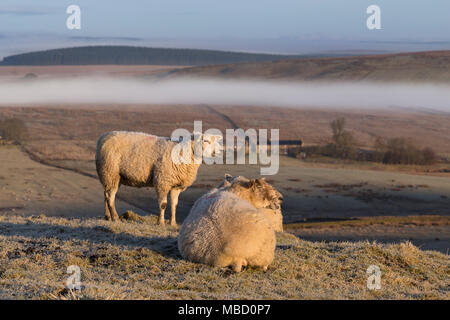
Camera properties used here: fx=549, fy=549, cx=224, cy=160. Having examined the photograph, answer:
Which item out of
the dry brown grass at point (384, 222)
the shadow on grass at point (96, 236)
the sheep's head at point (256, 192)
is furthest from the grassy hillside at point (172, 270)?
the dry brown grass at point (384, 222)

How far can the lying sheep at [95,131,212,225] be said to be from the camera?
579 inches

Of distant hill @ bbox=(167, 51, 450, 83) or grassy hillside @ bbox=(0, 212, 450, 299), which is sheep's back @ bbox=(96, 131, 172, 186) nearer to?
grassy hillside @ bbox=(0, 212, 450, 299)

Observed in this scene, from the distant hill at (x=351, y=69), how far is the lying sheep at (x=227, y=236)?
460 feet

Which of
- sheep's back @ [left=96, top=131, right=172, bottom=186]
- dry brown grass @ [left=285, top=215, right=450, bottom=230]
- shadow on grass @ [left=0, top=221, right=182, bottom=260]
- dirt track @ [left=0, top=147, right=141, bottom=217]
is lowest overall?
dry brown grass @ [left=285, top=215, right=450, bottom=230]

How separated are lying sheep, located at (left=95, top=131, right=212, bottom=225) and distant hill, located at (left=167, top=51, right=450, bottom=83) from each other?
135555 millimetres

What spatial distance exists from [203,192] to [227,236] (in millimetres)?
27899

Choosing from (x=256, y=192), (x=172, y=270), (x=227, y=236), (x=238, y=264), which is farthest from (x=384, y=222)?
(x=172, y=270)

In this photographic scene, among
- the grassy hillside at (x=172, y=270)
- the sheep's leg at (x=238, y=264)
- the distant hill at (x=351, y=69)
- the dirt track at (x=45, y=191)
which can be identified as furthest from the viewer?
the distant hill at (x=351, y=69)

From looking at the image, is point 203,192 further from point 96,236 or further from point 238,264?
point 238,264

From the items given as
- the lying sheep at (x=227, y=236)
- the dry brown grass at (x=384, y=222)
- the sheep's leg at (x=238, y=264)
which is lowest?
the dry brown grass at (x=384, y=222)

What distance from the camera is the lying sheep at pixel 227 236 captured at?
8.75m

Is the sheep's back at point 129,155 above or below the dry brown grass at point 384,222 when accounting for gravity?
above

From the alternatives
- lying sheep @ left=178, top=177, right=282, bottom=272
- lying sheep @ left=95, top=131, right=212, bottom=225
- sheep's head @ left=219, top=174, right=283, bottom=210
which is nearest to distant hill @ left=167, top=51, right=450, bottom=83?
lying sheep @ left=95, top=131, right=212, bottom=225

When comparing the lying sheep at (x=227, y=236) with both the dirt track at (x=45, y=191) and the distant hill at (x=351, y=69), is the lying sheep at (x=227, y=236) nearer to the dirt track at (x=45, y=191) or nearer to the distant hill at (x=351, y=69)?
the dirt track at (x=45, y=191)
